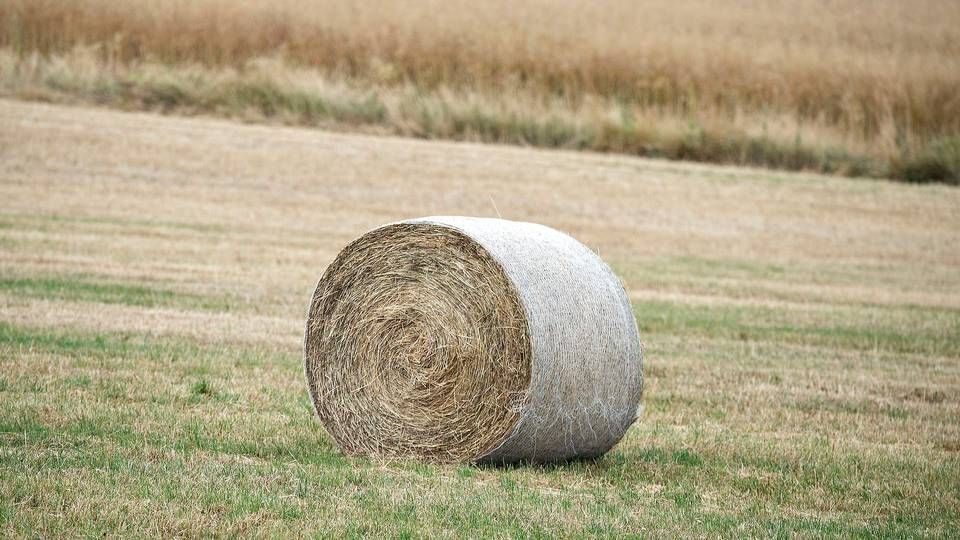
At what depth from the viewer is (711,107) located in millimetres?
26391

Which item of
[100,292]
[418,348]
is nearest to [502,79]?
[100,292]

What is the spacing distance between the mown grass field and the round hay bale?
21 centimetres

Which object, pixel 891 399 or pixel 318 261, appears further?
pixel 318 261

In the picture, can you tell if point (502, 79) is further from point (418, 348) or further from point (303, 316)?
point (418, 348)

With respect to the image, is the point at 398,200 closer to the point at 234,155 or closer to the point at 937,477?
the point at 234,155

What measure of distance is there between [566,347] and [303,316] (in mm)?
5385

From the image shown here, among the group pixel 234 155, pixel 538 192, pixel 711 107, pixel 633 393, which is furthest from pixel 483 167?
pixel 633 393

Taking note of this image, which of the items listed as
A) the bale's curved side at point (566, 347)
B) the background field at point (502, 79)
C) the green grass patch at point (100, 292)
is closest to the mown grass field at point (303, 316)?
the green grass patch at point (100, 292)

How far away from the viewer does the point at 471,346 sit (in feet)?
23.3

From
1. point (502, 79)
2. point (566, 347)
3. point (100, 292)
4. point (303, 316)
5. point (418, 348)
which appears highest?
point (566, 347)

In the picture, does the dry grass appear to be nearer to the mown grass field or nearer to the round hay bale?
the round hay bale

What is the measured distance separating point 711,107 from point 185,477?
21.1m

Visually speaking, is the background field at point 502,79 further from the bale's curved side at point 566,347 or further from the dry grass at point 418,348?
the bale's curved side at point 566,347

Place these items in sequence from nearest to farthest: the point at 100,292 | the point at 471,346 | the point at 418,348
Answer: the point at 471,346 < the point at 418,348 < the point at 100,292
